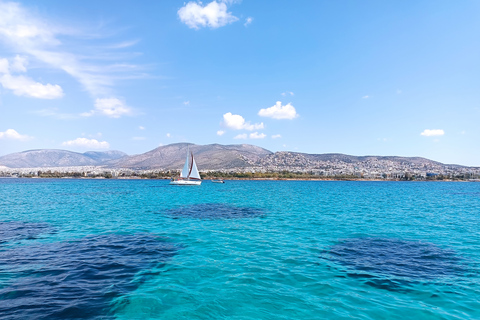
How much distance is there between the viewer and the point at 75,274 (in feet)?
40.3

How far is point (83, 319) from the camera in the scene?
27.8 ft

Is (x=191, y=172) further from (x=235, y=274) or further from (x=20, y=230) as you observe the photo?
(x=235, y=274)

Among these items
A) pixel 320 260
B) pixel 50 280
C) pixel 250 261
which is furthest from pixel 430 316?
pixel 50 280

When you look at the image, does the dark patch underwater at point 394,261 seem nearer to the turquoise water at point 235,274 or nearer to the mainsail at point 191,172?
the turquoise water at point 235,274

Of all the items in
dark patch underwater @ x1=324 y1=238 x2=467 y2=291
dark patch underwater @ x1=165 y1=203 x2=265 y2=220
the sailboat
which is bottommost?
dark patch underwater @ x1=165 y1=203 x2=265 y2=220

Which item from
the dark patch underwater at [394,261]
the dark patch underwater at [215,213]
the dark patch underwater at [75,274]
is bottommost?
the dark patch underwater at [215,213]

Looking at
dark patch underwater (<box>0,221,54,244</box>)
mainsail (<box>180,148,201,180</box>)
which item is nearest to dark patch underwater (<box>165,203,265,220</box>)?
dark patch underwater (<box>0,221,54,244</box>)

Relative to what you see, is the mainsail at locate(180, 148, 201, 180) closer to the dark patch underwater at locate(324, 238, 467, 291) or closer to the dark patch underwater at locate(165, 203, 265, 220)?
the dark patch underwater at locate(165, 203, 265, 220)

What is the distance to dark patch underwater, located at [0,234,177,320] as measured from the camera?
912 cm

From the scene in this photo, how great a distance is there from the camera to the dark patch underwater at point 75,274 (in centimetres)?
912

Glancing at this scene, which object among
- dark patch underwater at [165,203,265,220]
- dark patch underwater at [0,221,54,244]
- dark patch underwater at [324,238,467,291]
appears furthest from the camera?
dark patch underwater at [165,203,265,220]

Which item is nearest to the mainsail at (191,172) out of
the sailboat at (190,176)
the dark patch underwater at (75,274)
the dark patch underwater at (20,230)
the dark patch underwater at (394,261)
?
the sailboat at (190,176)

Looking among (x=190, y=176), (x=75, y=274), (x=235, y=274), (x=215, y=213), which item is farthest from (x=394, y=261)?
(x=190, y=176)

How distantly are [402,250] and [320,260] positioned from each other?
21.1ft
